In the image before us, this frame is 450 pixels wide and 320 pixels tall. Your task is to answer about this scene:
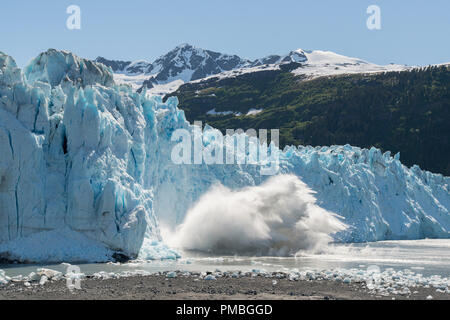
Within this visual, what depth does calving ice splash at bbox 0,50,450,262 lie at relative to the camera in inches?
846

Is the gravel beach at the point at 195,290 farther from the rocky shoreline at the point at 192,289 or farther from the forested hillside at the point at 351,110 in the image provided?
the forested hillside at the point at 351,110

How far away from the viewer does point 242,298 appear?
15156 mm

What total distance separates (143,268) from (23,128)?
265 inches

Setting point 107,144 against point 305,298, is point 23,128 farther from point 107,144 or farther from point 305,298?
point 305,298

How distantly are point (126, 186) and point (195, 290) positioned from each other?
8082 millimetres

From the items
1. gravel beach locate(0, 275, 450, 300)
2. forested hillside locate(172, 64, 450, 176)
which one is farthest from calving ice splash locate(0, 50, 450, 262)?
forested hillside locate(172, 64, 450, 176)

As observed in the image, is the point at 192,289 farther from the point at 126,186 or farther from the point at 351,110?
the point at 351,110

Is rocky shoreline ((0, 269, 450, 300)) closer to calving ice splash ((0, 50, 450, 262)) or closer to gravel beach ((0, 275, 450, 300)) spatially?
gravel beach ((0, 275, 450, 300))

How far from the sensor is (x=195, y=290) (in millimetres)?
16234

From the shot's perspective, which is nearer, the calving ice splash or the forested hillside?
the calving ice splash

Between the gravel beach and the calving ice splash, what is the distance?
4.53 meters

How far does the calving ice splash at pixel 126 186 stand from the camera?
21.5m

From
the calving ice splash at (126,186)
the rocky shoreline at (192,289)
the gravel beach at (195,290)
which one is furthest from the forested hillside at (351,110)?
the gravel beach at (195,290)

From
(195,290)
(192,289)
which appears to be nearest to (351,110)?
(192,289)
